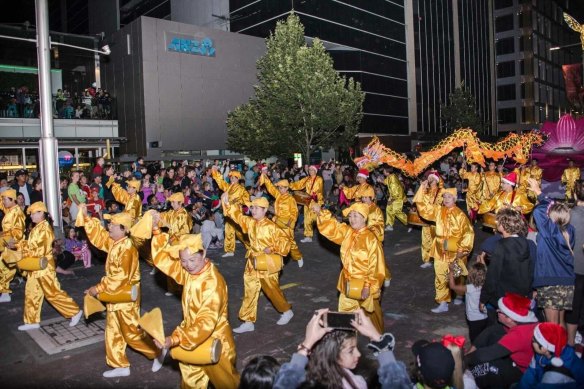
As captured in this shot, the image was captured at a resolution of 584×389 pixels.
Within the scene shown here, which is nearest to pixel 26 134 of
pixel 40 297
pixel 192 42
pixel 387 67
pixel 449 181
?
pixel 192 42

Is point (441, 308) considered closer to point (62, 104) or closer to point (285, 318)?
point (285, 318)

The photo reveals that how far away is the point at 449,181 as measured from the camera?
835 inches

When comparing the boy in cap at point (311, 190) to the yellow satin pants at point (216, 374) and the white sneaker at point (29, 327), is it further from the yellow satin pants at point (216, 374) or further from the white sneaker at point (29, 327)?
the yellow satin pants at point (216, 374)

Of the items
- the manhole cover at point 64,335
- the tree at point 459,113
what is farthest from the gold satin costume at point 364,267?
the tree at point 459,113

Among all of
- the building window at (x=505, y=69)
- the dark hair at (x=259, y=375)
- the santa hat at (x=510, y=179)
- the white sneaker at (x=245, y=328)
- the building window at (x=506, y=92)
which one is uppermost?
the building window at (x=505, y=69)

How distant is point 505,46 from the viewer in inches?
2549

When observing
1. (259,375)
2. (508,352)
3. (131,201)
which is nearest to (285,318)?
(508,352)

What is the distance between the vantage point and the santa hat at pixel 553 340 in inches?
127

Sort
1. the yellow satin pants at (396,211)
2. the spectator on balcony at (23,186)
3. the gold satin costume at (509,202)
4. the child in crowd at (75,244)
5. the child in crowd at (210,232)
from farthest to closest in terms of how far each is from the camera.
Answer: the yellow satin pants at (396,211), the spectator on balcony at (23,186), the child in crowd at (210,232), the child in crowd at (75,244), the gold satin costume at (509,202)

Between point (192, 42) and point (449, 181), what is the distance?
15.6 meters

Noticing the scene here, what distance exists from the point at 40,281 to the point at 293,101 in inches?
629

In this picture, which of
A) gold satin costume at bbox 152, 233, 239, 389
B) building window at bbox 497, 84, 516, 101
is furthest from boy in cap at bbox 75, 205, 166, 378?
building window at bbox 497, 84, 516, 101

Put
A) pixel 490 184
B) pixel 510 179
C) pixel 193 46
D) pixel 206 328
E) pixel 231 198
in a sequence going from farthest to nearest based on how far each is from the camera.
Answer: pixel 193 46 → pixel 490 184 → pixel 231 198 → pixel 510 179 → pixel 206 328

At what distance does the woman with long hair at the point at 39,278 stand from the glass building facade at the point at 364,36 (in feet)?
93.3
